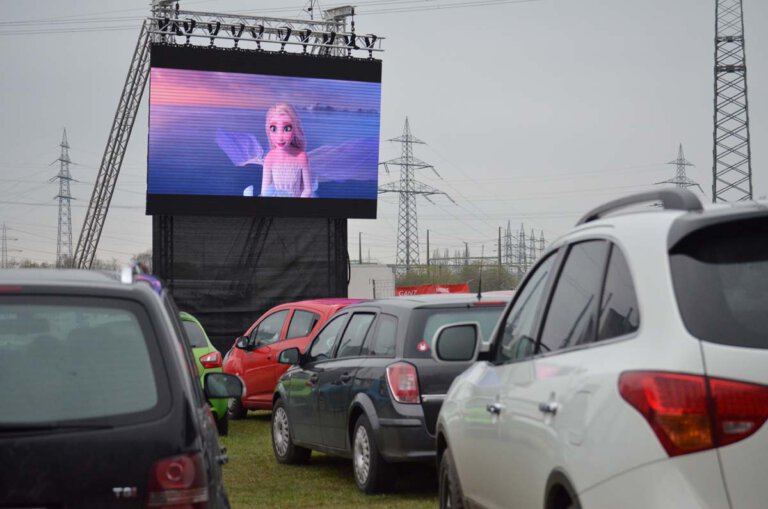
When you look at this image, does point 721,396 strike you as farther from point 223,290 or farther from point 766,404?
point 223,290

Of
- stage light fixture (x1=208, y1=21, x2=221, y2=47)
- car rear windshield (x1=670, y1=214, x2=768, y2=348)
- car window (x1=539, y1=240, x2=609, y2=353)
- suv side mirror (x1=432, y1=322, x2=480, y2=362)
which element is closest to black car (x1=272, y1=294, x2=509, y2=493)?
suv side mirror (x1=432, y1=322, x2=480, y2=362)

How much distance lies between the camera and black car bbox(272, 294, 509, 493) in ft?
33.7

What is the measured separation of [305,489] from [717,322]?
7961mm

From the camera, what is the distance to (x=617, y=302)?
457 cm

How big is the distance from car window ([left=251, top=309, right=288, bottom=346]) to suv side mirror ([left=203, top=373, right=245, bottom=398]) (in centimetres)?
1161

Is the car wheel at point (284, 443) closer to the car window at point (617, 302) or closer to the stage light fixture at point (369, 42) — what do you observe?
the car window at point (617, 302)

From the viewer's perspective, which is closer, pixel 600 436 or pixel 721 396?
pixel 721 396

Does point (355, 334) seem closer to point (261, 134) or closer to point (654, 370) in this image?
point (654, 370)

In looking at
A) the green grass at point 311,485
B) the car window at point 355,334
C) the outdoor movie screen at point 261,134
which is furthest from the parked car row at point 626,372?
the outdoor movie screen at point 261,134

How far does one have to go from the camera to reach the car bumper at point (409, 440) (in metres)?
10.2

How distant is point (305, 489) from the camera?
11.6 m

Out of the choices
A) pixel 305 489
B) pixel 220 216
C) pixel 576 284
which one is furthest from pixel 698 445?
pixel 220 216

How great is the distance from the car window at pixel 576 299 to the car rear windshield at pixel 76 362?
1.53 meters

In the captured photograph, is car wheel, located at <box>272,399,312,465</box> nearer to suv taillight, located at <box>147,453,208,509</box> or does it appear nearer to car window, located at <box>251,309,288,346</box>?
car window, located at <box>251,309,288,346</box>
